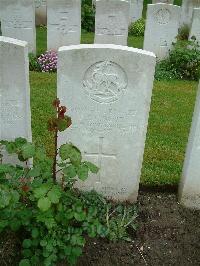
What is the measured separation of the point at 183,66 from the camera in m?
8.44

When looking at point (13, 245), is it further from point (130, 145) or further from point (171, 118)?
point (171, 118)

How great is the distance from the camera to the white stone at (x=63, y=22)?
8170 mm

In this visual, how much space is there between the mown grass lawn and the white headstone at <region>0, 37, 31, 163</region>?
1250 mm

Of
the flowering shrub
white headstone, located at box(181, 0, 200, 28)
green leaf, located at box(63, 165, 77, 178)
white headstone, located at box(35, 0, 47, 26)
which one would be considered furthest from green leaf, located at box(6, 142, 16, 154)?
white headstone, located at box(181, 0, 200, 28)

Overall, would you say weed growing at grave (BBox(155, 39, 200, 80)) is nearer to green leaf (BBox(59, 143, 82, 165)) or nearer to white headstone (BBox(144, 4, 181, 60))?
white headstone (BBox(144, 4, 181, 60))

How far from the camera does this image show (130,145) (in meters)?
3.80

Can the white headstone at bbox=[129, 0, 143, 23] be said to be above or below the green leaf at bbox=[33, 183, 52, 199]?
above

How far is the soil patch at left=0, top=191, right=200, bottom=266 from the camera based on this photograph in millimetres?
3422

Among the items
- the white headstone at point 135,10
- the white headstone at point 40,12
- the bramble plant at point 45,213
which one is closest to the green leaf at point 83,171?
the bramble plant at point 45,213

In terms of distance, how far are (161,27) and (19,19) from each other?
317 centimetres

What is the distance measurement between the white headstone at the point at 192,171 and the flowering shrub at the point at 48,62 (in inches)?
192

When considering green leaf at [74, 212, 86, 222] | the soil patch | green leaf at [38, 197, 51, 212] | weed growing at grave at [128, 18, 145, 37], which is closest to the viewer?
green leaf at [38, 197, 51, 212]

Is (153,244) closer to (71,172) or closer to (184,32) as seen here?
(71,172)

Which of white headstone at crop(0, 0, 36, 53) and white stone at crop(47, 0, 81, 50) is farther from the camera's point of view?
white stone at crop(47, 0, 81, 50)
